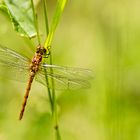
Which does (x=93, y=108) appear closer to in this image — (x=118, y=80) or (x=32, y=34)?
(x=118, y=80)

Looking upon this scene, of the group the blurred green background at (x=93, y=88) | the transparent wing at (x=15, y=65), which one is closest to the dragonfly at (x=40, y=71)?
the transparent wing at (x=15, y=65)

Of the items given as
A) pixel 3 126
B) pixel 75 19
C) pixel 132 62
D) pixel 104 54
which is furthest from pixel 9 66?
pixel 75 19

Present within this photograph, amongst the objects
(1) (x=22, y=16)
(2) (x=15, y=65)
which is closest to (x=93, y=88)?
(2) (x=15, y=65)

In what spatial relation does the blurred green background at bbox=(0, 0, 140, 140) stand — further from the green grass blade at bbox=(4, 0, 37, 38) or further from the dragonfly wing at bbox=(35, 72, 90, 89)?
the green grass blade at bbox=(4, 0, 37, 38)

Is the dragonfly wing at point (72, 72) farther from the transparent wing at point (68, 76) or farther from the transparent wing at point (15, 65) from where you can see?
the transparent wing at point (15, 65)

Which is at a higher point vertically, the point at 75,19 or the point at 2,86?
the point at 75,19

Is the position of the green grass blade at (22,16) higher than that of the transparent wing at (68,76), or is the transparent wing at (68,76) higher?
the green grass blade at (22,16)
